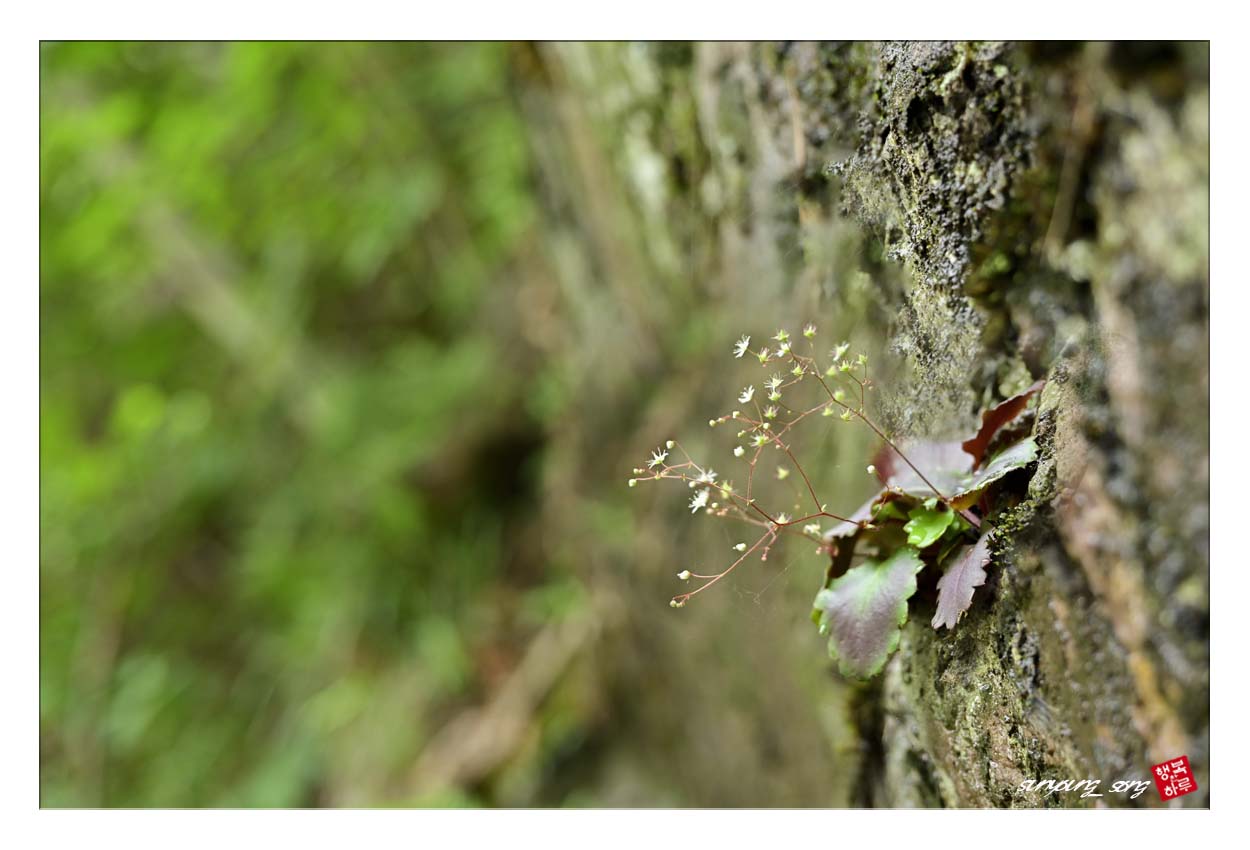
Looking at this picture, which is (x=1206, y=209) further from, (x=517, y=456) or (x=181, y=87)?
(x=181, y=87)

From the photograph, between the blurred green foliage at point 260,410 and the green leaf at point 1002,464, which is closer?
the green leaf at point 1002,464

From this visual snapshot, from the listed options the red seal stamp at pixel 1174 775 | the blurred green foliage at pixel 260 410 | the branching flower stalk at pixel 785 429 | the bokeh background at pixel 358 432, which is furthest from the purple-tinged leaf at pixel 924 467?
the blurred green foliage at pixel 260 410

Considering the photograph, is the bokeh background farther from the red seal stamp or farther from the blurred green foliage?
the red seal stamp

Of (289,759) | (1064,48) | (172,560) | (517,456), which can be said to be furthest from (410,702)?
(1064,48)

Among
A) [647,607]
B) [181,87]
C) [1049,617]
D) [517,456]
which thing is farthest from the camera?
[517,456]

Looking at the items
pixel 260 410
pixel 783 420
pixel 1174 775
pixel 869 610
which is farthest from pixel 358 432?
pixel 1174 775

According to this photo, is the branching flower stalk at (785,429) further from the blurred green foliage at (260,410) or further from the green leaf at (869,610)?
the blurred green foliage at (260,410)

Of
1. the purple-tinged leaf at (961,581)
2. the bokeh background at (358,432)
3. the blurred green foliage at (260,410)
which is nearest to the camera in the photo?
the purple-tinged leaf at (961,581)

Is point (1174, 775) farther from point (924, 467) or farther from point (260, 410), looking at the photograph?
point (260, 410)
